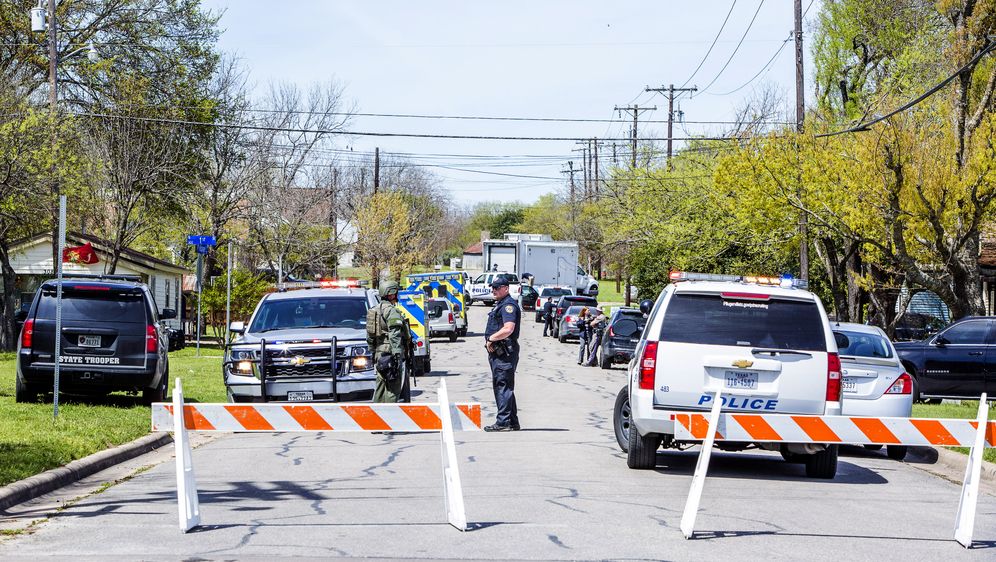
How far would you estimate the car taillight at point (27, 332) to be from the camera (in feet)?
53.6

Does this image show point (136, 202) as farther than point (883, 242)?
Yes

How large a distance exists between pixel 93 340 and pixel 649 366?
8949 millimetres

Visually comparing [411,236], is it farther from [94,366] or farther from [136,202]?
[94,366]

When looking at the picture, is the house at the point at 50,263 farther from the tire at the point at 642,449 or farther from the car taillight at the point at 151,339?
the tire at the point at 642,449

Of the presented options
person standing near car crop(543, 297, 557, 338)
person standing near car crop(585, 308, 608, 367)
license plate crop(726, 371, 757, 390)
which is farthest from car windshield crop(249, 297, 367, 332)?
person standing near car crop(543, 297, 557, 338)

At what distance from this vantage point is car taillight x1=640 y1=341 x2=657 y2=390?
35.5ft

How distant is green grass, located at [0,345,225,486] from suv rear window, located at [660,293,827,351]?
19.0 ft

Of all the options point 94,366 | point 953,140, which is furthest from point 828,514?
point 953,140

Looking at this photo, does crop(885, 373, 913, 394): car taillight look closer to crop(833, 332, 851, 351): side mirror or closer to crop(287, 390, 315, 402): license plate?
crop(833, 332, 851, 351): side mirror

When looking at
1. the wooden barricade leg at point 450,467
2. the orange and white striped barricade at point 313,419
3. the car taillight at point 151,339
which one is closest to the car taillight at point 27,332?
the car taillight at point 151,339

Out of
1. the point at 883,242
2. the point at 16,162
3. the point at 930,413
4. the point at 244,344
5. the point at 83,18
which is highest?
the point at 83,18

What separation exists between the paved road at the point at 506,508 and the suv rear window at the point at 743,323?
131cm

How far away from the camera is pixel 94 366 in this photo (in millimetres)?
16391

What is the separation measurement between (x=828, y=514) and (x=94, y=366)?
1078 centimetres
